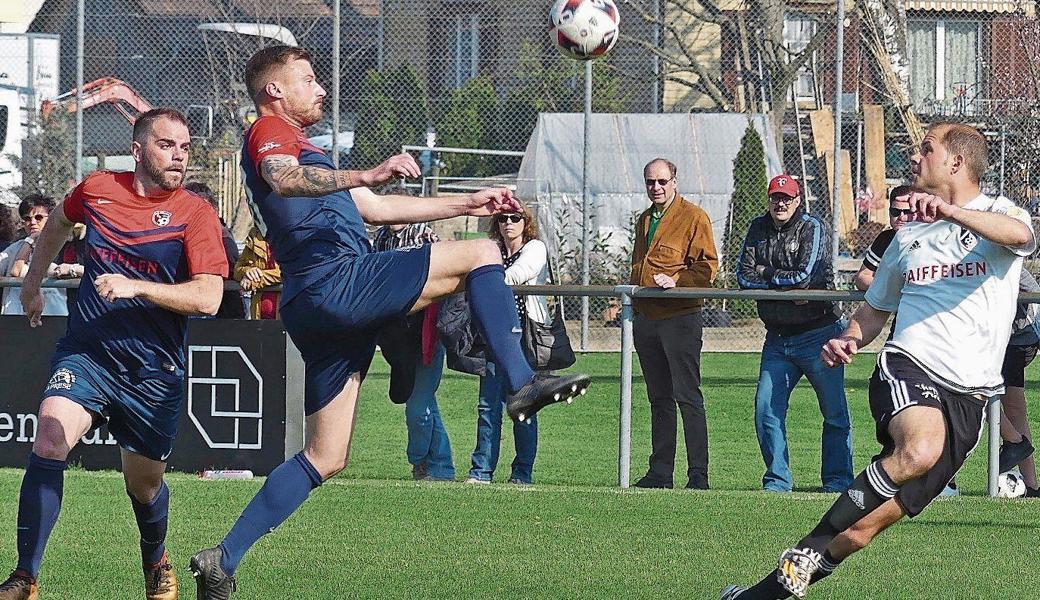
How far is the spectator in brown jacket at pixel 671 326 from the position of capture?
9914 millimetres

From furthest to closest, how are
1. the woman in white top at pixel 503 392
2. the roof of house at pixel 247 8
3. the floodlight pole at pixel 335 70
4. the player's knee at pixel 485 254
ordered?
the roof of house at pixel 247 8, the floodlight pole at pixel 335 70, the woman in white top at pixel 503 392, the player's knee at pixel 485 254

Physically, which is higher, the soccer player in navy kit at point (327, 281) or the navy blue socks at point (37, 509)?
the soccer player in navy kit at point (327, 281)

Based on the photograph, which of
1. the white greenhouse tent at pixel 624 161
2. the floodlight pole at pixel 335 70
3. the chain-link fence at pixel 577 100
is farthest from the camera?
the white greenhouse tent at pixel 624 161

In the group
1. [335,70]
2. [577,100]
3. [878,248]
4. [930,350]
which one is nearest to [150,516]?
[930,350]

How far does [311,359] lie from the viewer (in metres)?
5.83

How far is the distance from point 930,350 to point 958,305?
0.68 ft

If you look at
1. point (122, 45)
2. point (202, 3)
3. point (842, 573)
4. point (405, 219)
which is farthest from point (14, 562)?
point (202, 3)

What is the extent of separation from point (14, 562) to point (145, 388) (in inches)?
55.3

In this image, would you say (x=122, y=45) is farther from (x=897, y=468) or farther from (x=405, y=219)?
(x=897, y=468)

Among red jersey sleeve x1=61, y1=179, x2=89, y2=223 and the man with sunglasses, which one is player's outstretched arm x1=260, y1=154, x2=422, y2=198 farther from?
the man with sunglasses

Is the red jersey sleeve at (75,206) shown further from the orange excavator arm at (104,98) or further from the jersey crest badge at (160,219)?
the orange excavator arm at (104,98)

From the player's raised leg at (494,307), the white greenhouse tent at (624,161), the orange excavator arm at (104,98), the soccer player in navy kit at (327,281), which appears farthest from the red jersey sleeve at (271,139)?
the orange excavator arm at (104,98)

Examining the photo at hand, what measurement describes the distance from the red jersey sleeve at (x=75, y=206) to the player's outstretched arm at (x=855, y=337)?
3105 millimetres

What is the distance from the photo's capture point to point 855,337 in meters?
6.08
